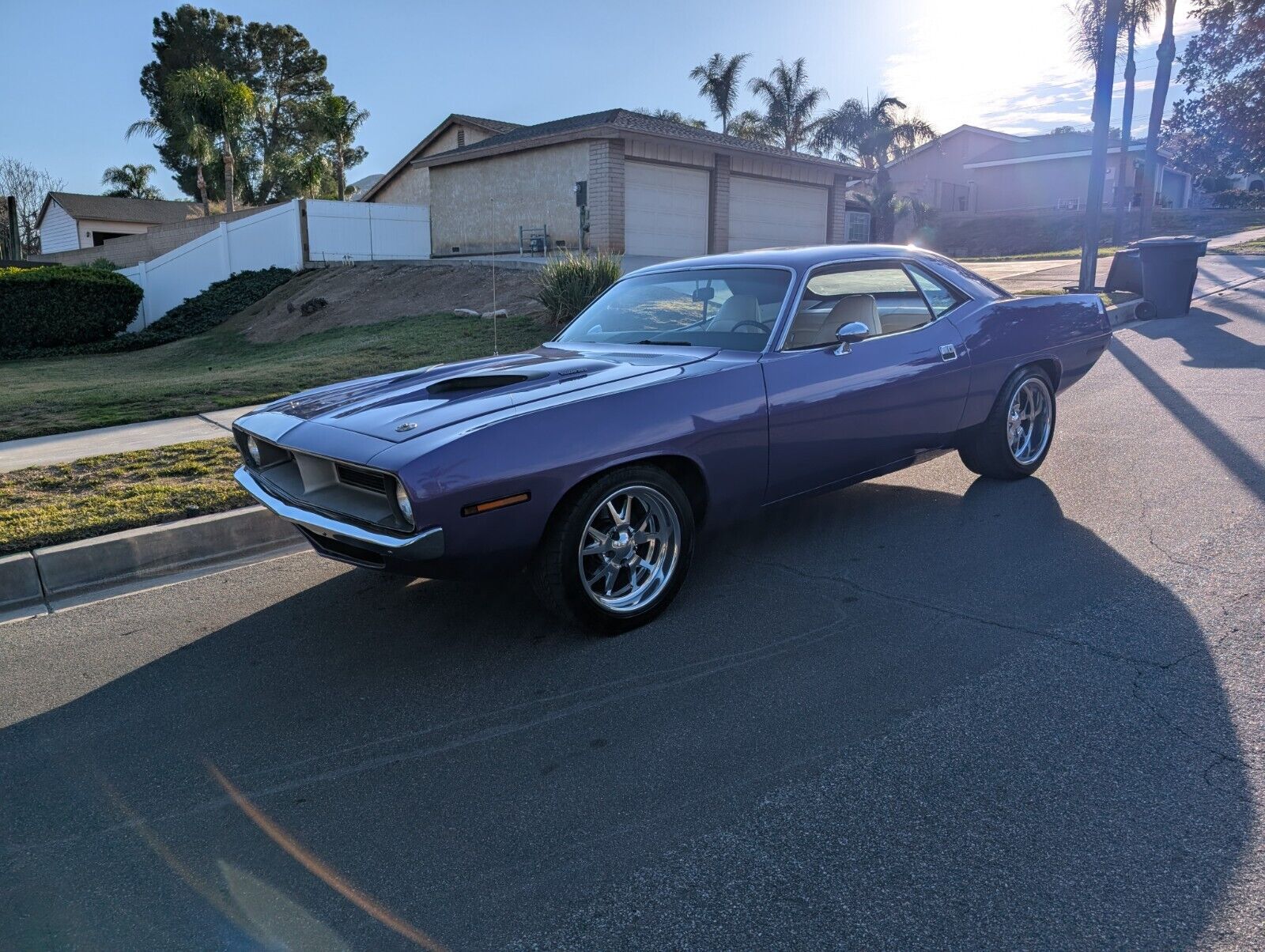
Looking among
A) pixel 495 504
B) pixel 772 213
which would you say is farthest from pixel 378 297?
pixel 495 504

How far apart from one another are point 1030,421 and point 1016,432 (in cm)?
20

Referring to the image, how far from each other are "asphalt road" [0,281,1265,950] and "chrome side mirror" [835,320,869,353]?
3.41 feet

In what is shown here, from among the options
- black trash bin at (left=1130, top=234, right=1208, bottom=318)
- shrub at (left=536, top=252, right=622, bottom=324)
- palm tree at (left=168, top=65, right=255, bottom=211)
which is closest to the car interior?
shrub at (left=536, top=252, right=622, bottom=324)

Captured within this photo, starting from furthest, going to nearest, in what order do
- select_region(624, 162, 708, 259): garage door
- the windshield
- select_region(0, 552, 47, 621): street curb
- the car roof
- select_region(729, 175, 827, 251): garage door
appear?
1. select_region(729, 175, 827, 251): garage door
2. select_region(624, 162, 708, 259): garage door
3. the car roof
4. the windshield
5. select_region(0, 552, 47, 621): street curb

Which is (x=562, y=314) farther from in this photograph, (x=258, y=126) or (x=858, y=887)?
(x=258, y=126)

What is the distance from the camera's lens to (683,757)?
9.76 feet

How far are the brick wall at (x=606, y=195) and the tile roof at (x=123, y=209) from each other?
33.0 m

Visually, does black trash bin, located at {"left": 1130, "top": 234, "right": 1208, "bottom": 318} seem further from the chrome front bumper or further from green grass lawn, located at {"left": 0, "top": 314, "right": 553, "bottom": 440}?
the chrome front bumper

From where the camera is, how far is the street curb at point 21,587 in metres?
4.52

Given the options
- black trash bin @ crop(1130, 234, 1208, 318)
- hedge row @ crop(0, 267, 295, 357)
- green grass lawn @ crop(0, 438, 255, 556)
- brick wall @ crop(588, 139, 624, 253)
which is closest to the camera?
green grass lawn @ crop(0, 438, 255, 556)

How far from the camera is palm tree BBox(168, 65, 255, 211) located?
3259 cm

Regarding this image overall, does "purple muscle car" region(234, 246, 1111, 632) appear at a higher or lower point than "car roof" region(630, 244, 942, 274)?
lower

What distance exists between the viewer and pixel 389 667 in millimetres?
3719

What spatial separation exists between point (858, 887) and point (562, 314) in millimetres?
11607
